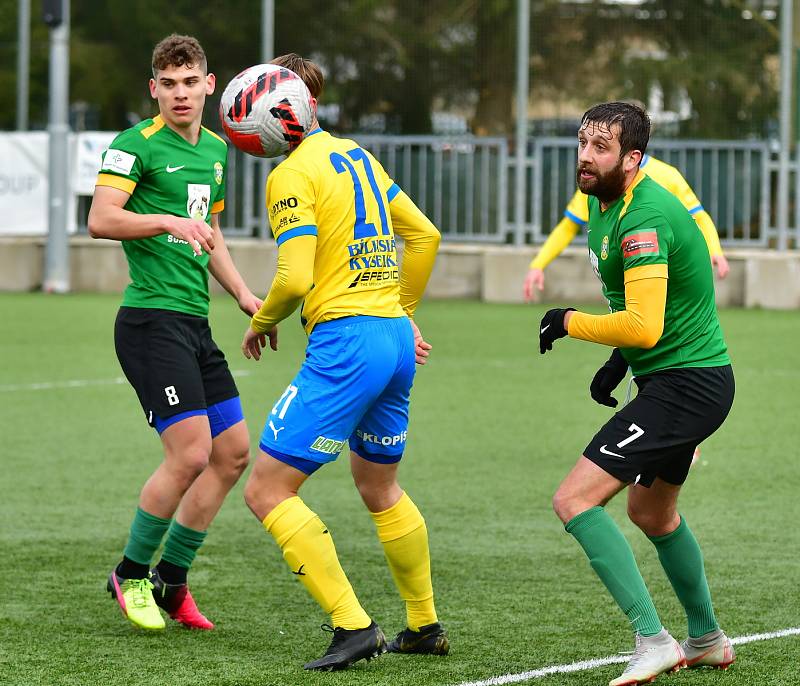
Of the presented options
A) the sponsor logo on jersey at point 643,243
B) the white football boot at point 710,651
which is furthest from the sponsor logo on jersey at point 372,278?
the white football boot at point 710,651

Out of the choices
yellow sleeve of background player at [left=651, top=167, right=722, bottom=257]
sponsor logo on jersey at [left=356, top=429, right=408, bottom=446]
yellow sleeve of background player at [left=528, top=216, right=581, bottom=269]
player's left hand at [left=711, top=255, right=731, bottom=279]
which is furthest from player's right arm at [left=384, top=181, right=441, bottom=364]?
player's left hand at [left=711, top=255, right=731, bottom=279]

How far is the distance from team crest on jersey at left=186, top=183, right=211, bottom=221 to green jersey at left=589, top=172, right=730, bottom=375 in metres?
1.69

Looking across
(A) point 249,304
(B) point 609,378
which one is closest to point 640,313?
(B) point 609,378

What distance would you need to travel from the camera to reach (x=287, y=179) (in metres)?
4.99

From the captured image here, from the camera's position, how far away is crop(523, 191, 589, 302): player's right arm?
381 inches

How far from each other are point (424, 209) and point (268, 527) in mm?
15318

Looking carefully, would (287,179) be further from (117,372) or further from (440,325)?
(440,325)

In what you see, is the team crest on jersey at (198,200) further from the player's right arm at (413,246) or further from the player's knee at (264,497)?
the player's knee at (264,497)

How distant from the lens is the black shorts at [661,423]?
4906mm

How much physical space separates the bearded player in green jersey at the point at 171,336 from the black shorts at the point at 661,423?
1.66m

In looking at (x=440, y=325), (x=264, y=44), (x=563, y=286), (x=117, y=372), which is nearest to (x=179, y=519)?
(x=117, y=372)

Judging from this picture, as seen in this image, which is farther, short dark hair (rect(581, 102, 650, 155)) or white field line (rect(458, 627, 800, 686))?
white field line (rect(458, 627, 800, 686))

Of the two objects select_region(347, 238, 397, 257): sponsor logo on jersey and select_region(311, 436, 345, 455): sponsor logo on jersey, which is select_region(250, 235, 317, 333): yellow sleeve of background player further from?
select_region(311, 436, 345, 455): sponsor logo on jersey

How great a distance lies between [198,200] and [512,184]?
14.5 m
